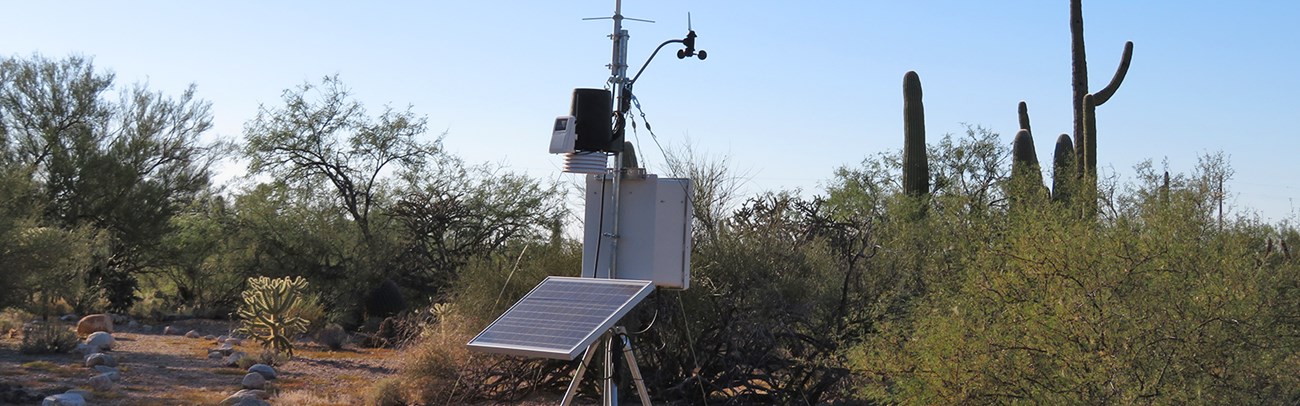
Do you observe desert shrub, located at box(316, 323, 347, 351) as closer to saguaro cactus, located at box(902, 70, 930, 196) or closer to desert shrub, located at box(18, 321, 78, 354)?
desert shrub, located at box(18, 321, 78, 354)

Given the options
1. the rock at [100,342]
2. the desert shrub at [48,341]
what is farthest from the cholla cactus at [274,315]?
the desert shrub at [48,341]

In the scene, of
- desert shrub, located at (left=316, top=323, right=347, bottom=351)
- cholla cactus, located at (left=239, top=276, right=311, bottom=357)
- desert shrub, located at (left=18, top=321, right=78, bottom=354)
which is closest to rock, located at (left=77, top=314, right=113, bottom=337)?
desert shrub, located at (left=18, top=321, right=78, bottom=354)

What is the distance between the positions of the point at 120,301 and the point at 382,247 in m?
5.16

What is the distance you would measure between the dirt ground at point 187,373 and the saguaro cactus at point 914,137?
819 centimetres

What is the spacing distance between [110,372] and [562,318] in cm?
727

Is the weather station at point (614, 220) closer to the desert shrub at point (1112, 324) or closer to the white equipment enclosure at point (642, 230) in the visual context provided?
the white equipment enclosure at point (642, 230)

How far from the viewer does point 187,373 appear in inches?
484

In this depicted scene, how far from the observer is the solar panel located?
5.59 meters

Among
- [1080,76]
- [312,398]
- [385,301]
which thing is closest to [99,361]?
[312,398]

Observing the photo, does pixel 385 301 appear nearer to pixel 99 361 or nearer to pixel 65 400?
pixel 99 361

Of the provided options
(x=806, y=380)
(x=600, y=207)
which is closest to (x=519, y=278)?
(x=806, y=380)

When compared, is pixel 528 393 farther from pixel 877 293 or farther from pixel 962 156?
pixel 962 156

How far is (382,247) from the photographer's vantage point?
2058 centimetres

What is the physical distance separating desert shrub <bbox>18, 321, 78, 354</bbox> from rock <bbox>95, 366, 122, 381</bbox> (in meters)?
1.76
